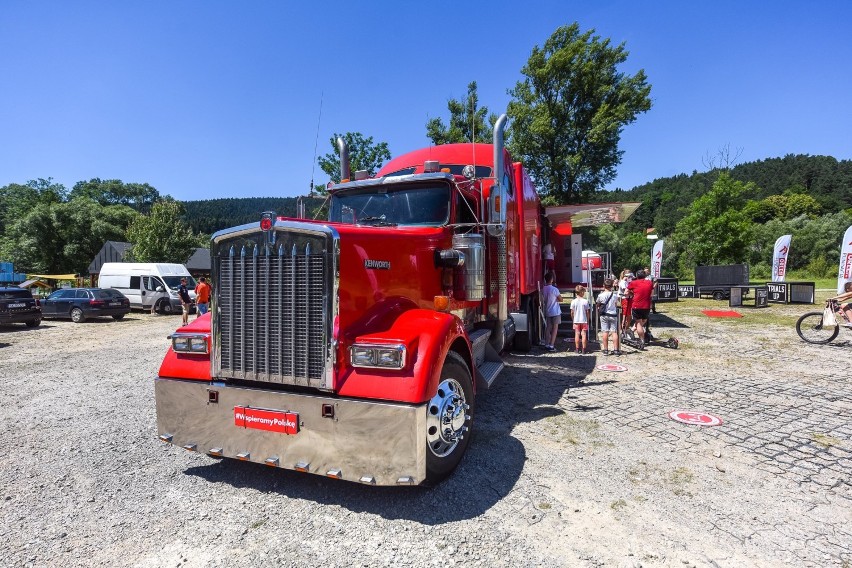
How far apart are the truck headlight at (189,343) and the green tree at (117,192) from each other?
97.1 metres

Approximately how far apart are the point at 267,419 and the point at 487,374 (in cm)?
237

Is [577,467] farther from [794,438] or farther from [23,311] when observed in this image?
[23,311]

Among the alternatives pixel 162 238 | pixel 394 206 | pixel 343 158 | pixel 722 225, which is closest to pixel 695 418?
pixel 394 206

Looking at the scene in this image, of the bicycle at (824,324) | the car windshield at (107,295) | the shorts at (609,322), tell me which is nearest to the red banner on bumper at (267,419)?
the shorts at (609,322)

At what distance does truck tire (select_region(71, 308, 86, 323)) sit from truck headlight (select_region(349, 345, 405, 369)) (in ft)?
64.1

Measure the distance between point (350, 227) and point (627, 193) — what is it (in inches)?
4794

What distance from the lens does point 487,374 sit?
15.5 feet

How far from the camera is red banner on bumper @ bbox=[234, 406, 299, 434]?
3172 millimetres

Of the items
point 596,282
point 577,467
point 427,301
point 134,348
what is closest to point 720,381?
point 577,467

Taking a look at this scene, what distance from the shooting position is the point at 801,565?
251cm

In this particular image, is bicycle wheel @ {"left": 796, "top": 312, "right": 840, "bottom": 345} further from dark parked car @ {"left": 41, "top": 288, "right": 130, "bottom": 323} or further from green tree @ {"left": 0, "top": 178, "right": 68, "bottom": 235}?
green tree @ {"left": 0, "top": 178, "right": 68, "bottom": 235}

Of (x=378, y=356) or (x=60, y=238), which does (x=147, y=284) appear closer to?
(x=378, y=356)

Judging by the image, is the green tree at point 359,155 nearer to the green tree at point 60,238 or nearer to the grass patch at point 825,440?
the grass patch at point 825,440

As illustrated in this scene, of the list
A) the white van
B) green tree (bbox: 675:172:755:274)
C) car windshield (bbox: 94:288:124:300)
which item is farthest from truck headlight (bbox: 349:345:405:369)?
green tree (bbox: 675:172:755:274)
